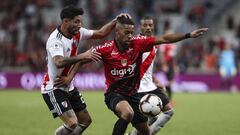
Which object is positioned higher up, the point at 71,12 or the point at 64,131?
the point at 71,12

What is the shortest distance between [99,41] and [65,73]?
717 inches

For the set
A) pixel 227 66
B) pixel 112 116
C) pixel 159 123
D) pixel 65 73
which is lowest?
pixel 227 66

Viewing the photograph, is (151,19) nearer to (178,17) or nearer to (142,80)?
(142,80)

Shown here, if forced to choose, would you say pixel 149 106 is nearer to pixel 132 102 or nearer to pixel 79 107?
pixel 132 102

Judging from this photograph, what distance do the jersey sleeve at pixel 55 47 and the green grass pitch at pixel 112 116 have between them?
140 inches

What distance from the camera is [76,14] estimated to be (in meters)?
9.84

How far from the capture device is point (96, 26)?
30062 mm

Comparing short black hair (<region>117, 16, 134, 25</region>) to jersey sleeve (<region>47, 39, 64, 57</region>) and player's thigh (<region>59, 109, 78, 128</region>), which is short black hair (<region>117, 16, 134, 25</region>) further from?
player's thigh (<region>59, 109, 78, 128</region>)

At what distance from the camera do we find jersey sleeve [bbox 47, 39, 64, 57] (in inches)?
381

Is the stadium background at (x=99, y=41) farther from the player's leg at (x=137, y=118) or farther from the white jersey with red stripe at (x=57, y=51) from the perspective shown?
the white jersey with red stripe at (x=57, y=51)

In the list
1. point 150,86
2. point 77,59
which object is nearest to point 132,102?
point 77,59

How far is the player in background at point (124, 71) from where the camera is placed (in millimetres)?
9750

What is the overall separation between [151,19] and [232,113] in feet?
21.2

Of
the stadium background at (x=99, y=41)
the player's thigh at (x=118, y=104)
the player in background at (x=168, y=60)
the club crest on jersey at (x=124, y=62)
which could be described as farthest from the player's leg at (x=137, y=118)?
the player in background at (x=168, y=60)
